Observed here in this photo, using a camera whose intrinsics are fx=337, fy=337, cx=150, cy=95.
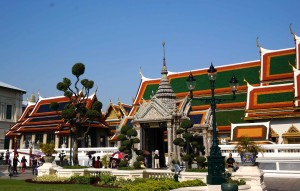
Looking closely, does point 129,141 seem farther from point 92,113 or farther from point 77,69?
point 77,69

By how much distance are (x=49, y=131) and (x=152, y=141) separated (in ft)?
66.4

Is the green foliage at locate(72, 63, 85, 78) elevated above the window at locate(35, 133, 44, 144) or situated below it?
above

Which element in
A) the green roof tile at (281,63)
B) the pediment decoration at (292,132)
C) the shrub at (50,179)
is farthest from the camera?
the green roof tile at (281,63)

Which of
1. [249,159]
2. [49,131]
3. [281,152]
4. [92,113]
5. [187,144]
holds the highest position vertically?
[92,113]

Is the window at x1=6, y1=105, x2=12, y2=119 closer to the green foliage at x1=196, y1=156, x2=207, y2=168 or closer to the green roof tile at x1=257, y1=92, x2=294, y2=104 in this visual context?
the green roof tile at x1=257, y1=92, x2=294, y2=104

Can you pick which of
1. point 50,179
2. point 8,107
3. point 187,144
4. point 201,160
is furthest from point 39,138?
point 201,160

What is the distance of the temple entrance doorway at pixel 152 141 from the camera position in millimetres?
24891

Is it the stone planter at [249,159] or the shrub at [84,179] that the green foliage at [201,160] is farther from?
the shrub at [84,179]

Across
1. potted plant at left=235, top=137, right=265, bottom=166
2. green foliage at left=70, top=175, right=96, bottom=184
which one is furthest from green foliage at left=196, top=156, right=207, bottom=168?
green foliage at left=70, top=175, right=96, bottom=184

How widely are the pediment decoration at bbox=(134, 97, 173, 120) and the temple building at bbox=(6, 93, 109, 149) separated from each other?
1782 centimetres

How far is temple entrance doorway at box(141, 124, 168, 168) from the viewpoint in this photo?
24891 millimetres

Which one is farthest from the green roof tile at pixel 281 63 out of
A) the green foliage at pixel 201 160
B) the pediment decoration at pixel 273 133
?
the green foliage at pixel 201 160

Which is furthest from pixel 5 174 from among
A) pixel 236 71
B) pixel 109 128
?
pixel 236 71

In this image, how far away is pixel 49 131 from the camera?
4159 centimetres
